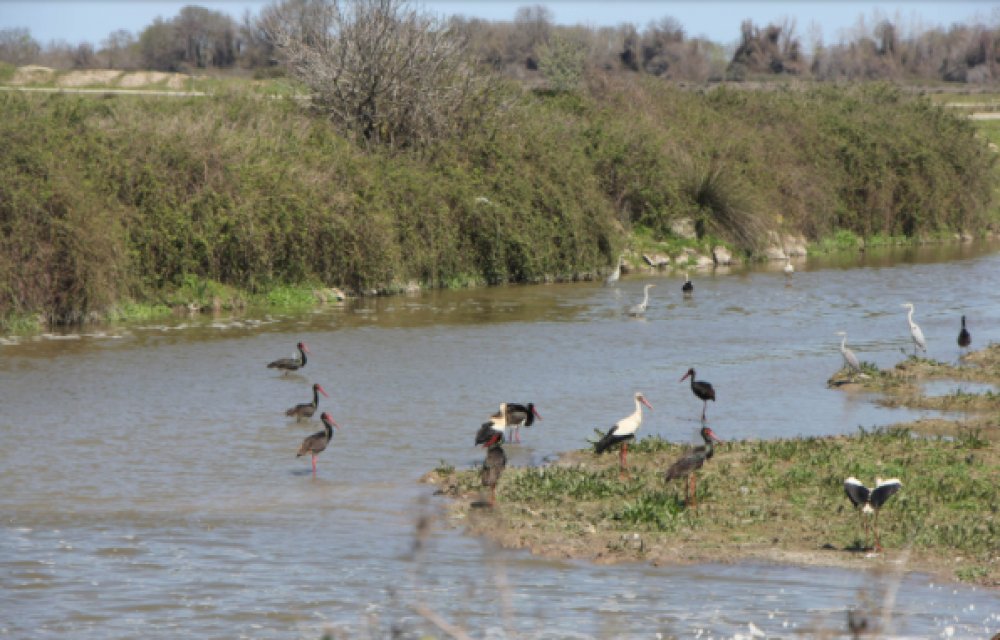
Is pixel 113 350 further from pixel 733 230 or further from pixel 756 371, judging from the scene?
pixel 733 230

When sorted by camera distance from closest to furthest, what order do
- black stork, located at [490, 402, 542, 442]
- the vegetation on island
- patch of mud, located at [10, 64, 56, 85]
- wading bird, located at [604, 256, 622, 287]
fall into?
black stork, located at [490, 402, 542, 442]
the vegetation on island
wading bird, located at [604, 256, 622, 287]
patch of mud, located at [10, 64, 56, 85]

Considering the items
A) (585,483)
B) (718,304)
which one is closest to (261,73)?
(718,304)

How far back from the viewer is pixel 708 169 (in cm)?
4316

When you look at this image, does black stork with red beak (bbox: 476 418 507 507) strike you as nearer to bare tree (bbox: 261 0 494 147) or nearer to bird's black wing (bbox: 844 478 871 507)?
bird's black wing (bbox: 844 478 871 507)

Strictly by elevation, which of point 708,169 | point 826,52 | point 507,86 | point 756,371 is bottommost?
point 756,371

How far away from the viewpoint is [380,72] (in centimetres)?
3634

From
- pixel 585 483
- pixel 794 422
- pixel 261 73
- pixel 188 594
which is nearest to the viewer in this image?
pixel 188 594

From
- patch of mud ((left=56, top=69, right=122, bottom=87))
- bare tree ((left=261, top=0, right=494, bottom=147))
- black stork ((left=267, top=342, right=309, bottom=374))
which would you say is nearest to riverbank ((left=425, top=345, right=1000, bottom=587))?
black stork ((left=267, top=342, right=309, bottom=374))

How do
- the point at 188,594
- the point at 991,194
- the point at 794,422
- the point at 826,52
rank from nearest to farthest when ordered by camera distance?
1. the point at 188,594
2. the point at 794,422
3. the point at 991,194
4. the point at 826,52

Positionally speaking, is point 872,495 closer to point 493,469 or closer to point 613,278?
point 493,469

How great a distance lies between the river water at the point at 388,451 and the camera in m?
9.94

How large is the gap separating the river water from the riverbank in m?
0.35

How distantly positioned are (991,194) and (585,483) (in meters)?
49.6

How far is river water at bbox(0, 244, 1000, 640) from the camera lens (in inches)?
391
